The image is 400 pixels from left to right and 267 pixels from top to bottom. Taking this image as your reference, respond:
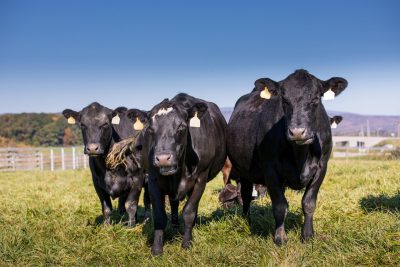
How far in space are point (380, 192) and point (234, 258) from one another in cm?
434

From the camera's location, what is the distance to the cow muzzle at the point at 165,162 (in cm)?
474

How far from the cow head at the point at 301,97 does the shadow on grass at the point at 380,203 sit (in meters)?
2.18

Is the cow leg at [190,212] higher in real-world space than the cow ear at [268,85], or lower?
lower

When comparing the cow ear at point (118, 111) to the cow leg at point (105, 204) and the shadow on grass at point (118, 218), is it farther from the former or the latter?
the shadow on grass at point (118, 218)

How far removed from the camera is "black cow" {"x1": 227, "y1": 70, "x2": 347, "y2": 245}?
4832 millimetres

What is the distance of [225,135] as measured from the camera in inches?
276

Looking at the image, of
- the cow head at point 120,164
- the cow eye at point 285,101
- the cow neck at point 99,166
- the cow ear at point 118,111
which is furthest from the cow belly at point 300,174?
the cow ear at point 118,111

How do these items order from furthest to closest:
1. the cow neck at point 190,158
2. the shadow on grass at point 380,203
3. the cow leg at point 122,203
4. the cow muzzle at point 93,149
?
the cow leg at point 122,203 < the cow muzzle at point 93,149 < the shadow on grass at point 380,203 < the cow neck at point 190,158

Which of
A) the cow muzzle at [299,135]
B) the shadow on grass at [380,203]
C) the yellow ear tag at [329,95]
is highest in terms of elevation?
the yellow ear tag at [329,95]

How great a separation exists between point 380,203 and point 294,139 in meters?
3.09

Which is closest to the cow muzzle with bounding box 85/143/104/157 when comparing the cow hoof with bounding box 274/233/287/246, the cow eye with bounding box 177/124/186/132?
the cow eye with bounding box 177/124/186/132

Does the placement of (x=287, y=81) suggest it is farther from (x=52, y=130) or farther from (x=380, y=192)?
(x=52, y=130)

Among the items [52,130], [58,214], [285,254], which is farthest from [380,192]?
[52,130]

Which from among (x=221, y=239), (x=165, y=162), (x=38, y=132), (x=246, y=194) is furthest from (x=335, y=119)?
(x=38, y=132)
